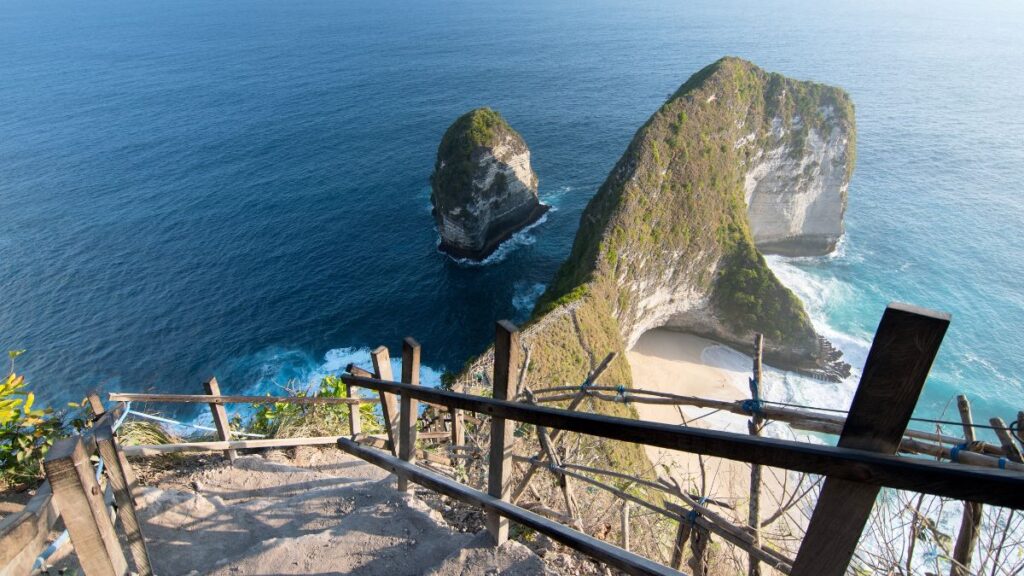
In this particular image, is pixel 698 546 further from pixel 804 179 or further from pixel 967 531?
pixel 804 179

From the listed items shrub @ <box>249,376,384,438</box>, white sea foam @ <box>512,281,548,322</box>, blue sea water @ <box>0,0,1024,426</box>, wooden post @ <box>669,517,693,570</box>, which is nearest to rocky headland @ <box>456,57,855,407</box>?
blue sea water @ <box>0,0,1024,426</box>

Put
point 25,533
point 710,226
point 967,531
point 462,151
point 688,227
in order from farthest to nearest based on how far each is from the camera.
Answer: point 462,151, point 710,226, point 688,227, point 967,531, point 25,533

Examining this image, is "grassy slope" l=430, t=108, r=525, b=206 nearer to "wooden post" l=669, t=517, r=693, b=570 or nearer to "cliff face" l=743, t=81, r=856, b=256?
"cliff face" l=743, t=81, r=856, b=256

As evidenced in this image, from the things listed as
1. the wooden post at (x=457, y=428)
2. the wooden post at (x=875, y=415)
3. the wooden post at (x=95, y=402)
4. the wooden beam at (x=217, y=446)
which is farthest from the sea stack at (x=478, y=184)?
the wooden post at (x=875, y=415)

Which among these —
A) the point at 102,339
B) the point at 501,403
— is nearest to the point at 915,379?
the point at 501,403

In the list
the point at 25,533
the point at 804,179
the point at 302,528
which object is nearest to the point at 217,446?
the point at 302,528

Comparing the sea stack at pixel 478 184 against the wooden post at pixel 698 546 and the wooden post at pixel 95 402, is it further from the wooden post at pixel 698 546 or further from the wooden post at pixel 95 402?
the wooden post at pixel 698 546

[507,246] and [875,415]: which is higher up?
[875,415]
